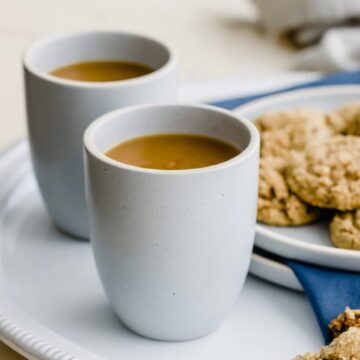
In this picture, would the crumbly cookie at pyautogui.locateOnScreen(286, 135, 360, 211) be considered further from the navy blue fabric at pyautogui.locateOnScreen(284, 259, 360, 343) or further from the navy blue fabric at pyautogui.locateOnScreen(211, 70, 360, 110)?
the navy blue fabric at pyautogui.locateOnScreen(211, 70, 360, 110)

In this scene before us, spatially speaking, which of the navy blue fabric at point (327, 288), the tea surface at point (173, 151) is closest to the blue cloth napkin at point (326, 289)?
the navy blue fabric at point (327, 288)

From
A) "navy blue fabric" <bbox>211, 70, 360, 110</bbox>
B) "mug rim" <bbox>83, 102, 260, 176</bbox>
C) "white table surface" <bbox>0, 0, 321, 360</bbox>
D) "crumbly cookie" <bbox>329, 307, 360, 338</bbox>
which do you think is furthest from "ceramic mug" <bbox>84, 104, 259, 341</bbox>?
"white table surface" <bbox>0, 0, 321, 360</bbox>

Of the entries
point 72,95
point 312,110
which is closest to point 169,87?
point 72,95

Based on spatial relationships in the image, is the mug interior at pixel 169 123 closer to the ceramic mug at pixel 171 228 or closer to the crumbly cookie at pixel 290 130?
the ceramic mug at pixel 171 228

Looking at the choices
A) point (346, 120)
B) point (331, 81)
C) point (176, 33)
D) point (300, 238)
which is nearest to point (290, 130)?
point (346, 120)

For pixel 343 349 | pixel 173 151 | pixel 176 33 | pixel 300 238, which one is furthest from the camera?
pixel 176 33

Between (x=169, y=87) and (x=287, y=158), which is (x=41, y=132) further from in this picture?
(x=287, y=158)

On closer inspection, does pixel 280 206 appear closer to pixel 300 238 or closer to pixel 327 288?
pixel 300 238
